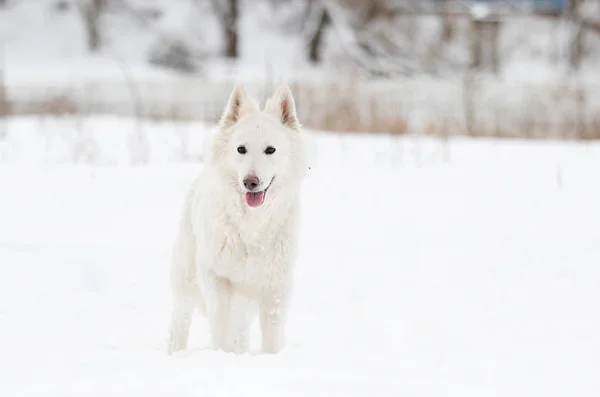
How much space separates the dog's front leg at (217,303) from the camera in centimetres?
343

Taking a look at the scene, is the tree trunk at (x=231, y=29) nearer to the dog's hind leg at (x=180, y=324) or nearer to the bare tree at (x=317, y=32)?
the bare tree at (x=317, y=32)

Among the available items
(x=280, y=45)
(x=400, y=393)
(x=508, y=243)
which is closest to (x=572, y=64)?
(x=280, y=45)

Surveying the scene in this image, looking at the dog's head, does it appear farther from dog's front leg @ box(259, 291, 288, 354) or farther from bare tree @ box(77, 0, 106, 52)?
bare tree @ box(77, 0, 106, 52)

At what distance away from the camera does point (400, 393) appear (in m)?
2.61

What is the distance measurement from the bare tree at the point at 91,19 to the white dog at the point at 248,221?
20.4 meters

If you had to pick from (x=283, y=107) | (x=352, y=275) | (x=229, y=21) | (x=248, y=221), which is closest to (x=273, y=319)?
(x=248, y=221)

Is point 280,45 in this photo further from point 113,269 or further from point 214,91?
point 113,269

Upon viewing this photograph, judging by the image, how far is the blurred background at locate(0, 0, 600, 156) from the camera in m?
18.7

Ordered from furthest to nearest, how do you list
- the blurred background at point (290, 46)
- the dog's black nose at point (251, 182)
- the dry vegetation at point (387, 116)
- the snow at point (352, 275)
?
the blurred background at point (290, 46)
the dry vegetation at point (387, 116)
the dog's black nose at point (251, 182)
the snow at point (352, 275)

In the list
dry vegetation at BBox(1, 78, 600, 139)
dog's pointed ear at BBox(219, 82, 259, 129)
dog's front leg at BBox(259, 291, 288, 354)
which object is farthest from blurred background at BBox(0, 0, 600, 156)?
dog's front leg at BBox(259, 291, 288, 354)

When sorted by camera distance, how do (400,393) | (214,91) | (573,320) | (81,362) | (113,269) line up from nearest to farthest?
(400,393) < (81,362) < (573,320) < (113,269) < (214,91)

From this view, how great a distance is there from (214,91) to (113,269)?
13906mm

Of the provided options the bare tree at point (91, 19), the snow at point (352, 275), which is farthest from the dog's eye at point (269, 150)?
the bare tree at point (91, 19)

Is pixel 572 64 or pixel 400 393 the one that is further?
pixel 572 64
